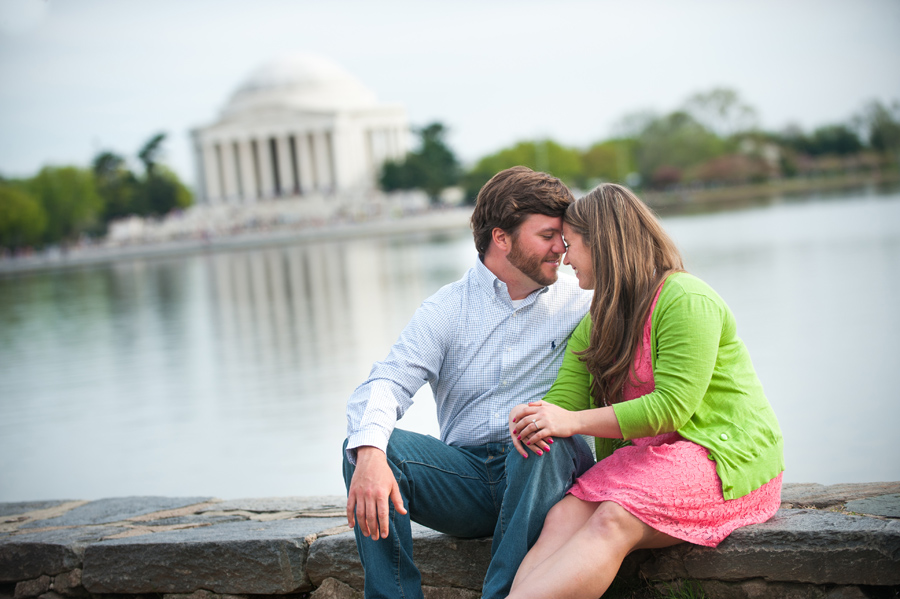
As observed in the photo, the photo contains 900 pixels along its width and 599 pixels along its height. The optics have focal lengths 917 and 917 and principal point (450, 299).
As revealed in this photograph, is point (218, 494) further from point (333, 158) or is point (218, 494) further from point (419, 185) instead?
point (333, 158)

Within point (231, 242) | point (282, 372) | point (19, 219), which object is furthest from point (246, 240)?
point (282, 372)

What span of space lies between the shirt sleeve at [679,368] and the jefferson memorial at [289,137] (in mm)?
98240

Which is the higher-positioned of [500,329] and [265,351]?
[500,329]

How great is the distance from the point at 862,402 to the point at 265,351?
9540 mm

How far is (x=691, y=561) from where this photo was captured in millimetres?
3676

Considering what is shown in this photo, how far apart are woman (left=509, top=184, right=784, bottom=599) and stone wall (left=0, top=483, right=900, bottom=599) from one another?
0.20m

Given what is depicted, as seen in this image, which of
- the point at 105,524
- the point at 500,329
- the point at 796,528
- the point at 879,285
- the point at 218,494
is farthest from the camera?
the point at 879,285

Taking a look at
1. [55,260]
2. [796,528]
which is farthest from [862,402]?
[55,260]

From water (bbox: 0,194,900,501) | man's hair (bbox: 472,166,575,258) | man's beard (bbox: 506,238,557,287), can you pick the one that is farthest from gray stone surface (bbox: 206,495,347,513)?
man's hair (bbox: 472,166,575,258)

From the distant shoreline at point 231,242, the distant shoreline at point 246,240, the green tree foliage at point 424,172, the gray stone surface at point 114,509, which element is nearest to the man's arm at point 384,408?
the gray stone surface at point 114,509

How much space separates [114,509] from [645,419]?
391 cm

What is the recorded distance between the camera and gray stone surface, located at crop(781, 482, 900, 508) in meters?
4.23

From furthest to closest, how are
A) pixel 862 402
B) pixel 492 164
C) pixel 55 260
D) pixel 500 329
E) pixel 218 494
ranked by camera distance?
pixel 492 164 → pixel 55 260 → pixel 862 402 → pixel 218 494 → pixel 500 329

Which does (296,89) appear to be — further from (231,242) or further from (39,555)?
(39,555)
